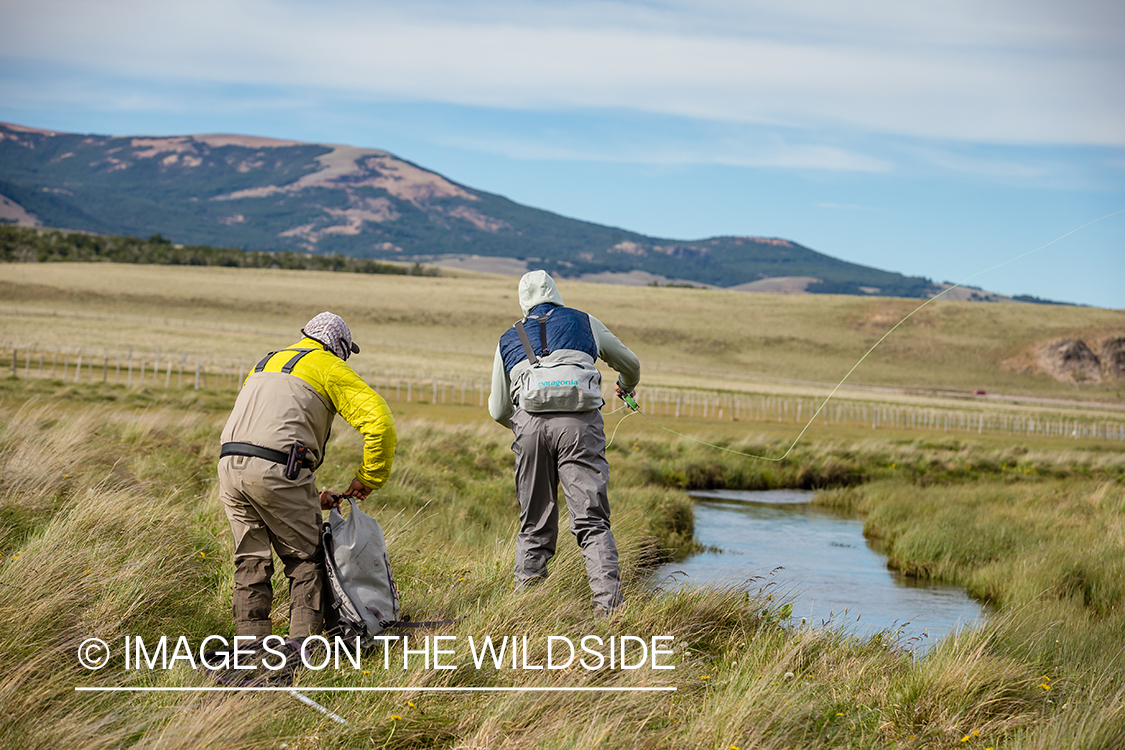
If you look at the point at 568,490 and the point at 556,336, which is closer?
the point at 568,490

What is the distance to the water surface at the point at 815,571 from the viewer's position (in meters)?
7.88

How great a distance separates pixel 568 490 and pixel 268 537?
1646 millimetres

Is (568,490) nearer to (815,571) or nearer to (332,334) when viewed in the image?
(332,334)

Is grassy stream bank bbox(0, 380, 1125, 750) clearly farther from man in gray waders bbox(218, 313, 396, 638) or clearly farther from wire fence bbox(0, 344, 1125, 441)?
wire fence bbox(0, 344, 1125, 441)

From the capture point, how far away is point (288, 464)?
4375mm

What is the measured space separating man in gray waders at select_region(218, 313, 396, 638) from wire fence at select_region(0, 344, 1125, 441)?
26.8m

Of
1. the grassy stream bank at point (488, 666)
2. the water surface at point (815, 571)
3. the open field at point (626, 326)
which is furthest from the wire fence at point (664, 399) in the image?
the grassy stream bank at point (488, 666)

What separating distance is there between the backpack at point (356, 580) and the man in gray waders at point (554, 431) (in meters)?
0.91

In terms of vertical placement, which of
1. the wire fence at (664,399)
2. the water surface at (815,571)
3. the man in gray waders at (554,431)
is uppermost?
the man in gray waders at (554,431)

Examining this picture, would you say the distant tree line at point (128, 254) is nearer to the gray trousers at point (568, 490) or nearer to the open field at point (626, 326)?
the open field at point (626, 326)

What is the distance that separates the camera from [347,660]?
175 inches

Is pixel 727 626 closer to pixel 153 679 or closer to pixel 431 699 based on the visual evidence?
pixel 431 699

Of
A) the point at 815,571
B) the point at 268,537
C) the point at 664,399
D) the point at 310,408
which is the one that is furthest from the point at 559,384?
the point at 664,399

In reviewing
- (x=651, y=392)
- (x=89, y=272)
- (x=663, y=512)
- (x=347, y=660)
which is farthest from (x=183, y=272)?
(x=347, y=660)
